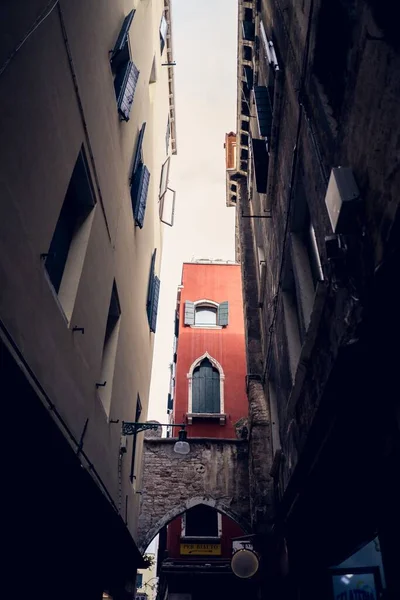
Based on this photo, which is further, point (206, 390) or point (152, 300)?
point (206, 390)

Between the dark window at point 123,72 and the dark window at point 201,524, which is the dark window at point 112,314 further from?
the dark window at point 201,524

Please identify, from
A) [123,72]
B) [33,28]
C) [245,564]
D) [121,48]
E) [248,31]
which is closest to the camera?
[33,28]

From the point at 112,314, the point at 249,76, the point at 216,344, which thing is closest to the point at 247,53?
the point at 249,76

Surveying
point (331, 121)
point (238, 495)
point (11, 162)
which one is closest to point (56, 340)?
point (11, 162)

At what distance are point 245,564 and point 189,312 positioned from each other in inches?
507

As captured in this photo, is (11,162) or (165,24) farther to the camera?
(165,24)

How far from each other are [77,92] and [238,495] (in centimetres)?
1117

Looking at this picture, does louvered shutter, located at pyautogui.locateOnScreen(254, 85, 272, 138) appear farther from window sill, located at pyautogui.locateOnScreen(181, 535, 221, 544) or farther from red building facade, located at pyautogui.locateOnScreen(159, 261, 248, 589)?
window sill, located at pyautogui.locateOnScreen(181, 535, 221, 544)

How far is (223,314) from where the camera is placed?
824 inches

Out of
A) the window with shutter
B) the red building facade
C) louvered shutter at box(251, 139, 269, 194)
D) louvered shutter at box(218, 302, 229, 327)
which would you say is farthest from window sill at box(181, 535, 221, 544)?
the window with shutter

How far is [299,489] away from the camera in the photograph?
544 cm

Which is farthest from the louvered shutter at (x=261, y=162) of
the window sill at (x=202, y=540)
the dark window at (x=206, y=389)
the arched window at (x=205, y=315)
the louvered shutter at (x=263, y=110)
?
the arched window at (x=205, y=315)

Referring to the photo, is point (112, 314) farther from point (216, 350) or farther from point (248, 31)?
point (216, 350)

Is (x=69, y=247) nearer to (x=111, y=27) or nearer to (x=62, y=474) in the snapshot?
(x=62, y=474)
